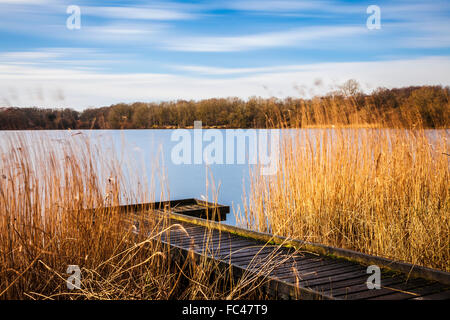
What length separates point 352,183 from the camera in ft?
13.9

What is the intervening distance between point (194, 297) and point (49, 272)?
2.86 ft

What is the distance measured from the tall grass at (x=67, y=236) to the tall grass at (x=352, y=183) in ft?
4.40

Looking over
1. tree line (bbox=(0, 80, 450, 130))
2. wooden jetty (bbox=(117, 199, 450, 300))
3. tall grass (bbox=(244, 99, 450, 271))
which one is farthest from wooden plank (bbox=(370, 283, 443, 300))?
tree line (bbox=(0, 80, 450, 130))

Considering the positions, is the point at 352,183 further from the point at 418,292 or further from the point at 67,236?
the point at 67,236

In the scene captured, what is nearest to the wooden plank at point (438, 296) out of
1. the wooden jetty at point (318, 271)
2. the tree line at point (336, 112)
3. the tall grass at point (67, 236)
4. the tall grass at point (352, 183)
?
the wooden jetty at point (318, 271)

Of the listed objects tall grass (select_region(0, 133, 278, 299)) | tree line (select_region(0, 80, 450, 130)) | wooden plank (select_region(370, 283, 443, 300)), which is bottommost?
wooden plank (select_region(370, 283, 443, 300))

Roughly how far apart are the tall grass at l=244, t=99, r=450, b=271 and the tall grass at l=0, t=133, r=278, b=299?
1.34 m

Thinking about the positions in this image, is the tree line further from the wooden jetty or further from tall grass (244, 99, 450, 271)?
the wooden jetty

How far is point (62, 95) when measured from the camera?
264 centimetres

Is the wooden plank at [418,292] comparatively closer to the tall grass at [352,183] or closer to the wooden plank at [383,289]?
the wooden plank at [383,289]

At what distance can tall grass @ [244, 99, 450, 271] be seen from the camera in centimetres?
388

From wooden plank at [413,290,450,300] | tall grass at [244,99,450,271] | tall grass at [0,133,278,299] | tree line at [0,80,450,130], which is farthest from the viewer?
tall grass at [244,99,450,271]
